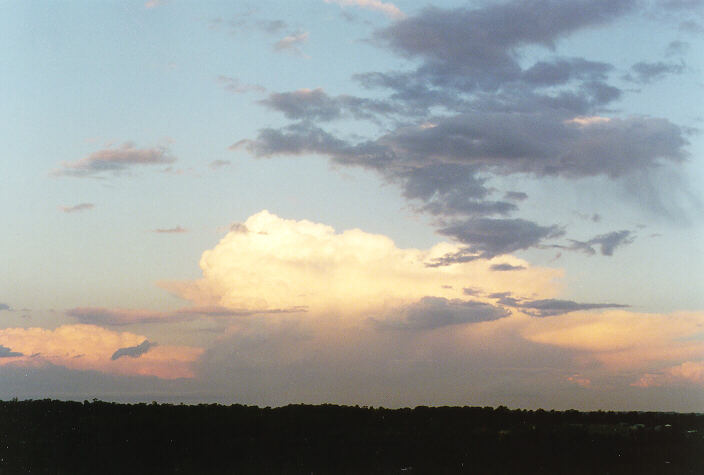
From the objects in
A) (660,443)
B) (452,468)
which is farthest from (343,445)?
(660,443)

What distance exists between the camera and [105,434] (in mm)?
60312

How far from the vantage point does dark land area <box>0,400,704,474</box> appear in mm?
55688

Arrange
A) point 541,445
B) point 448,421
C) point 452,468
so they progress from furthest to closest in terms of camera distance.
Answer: point 448,421 < point 541,445 < point 452,468

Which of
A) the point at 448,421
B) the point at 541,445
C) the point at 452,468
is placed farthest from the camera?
the point at 448,421

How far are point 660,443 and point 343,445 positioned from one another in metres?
23.4

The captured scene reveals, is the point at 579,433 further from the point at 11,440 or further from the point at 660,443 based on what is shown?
the point at 11,440

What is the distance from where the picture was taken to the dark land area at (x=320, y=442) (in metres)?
55.7

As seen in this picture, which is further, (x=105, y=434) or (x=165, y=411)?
(x=165, y=411)

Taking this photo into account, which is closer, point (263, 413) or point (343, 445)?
point (343, 445)

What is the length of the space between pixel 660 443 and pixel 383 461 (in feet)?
68.7

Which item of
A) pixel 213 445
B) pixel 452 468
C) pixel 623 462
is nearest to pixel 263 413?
pixel 213 445

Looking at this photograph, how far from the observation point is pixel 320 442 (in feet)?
195

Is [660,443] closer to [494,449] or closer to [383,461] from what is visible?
[494,449]

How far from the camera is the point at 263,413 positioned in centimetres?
6625
